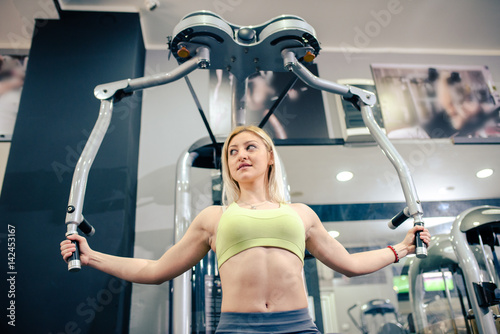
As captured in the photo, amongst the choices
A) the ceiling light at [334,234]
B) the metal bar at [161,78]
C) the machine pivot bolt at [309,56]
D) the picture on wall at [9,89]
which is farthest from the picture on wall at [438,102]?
the picture on wall at [9,89]

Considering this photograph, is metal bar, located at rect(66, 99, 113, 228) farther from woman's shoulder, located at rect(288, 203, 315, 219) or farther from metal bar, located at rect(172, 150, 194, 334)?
woman's shoulder, located at rect(288, 203, 315, 219)

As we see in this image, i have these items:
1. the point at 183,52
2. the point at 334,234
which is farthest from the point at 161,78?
the point at 334,234

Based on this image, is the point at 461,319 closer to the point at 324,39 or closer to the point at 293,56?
the point at 293,56

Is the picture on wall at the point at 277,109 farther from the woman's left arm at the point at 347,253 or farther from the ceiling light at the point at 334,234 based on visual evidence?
the woman's left arm at the point at 347,253

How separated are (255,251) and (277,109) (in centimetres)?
193

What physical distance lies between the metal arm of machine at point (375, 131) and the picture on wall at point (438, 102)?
3.95ft

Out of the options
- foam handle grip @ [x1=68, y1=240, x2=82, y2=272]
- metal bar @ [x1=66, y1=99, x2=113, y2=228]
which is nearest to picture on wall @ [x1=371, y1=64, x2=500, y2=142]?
metal bar @ [x1=66, y1=99, x2=113, y2=228]

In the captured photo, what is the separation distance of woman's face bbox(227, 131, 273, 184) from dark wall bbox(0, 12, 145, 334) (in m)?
0.97

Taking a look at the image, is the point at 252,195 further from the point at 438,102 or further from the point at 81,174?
the point at 438,102

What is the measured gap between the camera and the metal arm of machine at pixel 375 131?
1.57 meters

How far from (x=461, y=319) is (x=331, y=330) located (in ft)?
2.90

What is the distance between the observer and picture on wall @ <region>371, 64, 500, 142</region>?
10.2 ft

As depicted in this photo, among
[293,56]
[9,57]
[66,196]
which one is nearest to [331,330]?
[293,56]

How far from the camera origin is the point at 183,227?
2.07 m
